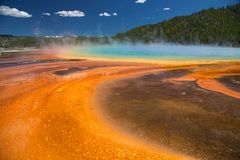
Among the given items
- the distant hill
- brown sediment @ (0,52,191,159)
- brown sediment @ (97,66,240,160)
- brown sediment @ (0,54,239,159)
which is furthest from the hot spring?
the distant hill

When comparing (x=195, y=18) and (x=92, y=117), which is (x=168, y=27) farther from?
(x=92, y=117)

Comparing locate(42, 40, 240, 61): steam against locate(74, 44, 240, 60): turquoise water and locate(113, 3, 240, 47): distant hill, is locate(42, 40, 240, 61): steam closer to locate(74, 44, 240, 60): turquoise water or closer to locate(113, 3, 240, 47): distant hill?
locate(74, 44, 240, 60): turquoise water

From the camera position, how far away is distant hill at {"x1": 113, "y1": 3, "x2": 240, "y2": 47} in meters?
84.2

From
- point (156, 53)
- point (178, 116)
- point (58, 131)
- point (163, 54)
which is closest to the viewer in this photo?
point (58, 131)

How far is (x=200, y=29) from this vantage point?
94.5 metres

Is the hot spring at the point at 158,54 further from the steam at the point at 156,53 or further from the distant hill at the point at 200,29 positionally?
the distant hill at the point at 200,29

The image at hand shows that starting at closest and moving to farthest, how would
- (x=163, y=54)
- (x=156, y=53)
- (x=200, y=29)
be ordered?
(x=163, y=54) < (x=156, y=53) < (x=200, y=29)

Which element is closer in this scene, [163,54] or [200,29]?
[163,54]

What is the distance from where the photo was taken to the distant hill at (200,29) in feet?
276

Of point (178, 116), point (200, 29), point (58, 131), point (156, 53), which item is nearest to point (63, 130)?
point (58, 131)

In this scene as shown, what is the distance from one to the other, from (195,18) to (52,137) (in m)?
107

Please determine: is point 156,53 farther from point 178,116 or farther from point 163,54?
point 178,116

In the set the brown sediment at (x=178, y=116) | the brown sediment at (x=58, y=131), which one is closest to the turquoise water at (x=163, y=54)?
the brown sediment at (x=178, y=116)

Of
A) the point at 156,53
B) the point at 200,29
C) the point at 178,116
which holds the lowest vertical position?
the point at 156,53
